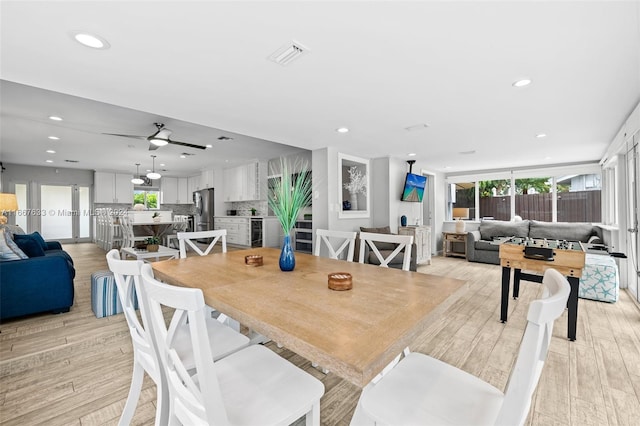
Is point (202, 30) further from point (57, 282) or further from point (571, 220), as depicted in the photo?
point (571, 220)

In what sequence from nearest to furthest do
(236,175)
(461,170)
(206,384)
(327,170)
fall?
1. (206,384)
2. (327,170)
3. (461,170)
4. (236,175)

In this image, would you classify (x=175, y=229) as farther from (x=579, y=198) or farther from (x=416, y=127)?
(x=579, y=198)

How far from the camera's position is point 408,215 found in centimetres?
624

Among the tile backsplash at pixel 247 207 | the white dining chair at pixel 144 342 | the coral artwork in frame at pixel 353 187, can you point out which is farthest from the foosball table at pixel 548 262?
the tile backsplash at pixel 247 207

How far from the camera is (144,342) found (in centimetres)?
130

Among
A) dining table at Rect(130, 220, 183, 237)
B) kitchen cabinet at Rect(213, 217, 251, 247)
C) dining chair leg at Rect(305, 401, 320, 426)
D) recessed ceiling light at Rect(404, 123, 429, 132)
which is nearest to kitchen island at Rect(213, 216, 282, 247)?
kitchen cabinet at Rect(213, 217, 251, 247)

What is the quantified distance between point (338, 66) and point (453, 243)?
20.7ft

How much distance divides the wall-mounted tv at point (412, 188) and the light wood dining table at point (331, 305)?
4.26 m

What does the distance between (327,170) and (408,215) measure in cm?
256

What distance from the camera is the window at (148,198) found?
10.2 metres

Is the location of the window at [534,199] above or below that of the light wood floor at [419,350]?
above

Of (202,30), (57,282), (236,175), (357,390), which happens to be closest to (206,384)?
(357,390)

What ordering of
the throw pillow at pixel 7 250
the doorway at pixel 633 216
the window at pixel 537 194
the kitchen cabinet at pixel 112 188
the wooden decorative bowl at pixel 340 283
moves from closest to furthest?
the wooden decorative bowl at pixel 340 283
the throw pillow at pixel 7 250
the doorway at pixel 633 216
the window at pixel 537 194
the kitchen cabinet at pixel 112 188

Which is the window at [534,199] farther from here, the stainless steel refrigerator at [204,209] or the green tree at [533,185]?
the stainless steel refrigerator at [204,209]
